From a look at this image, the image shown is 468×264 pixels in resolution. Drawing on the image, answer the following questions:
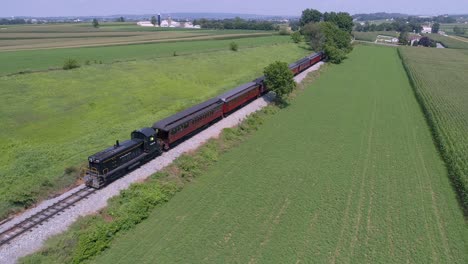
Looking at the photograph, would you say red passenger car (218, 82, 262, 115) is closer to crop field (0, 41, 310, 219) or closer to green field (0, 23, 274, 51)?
crop field (0, 41, 310, 219)

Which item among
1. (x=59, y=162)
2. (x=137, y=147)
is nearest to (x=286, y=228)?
(x=137, y=147)

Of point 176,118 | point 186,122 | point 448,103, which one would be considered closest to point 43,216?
point 176,118

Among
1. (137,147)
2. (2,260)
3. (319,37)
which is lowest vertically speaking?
(2,260)

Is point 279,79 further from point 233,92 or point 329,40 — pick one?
point 329,40

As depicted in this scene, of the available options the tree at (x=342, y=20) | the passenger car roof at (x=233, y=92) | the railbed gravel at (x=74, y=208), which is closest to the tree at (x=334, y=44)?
the tree at (x=342, y=20)

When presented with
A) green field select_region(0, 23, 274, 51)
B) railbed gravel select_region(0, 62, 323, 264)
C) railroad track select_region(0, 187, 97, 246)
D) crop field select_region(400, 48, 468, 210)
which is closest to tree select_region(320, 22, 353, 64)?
crop field select_region(400, 48, 468, 210)

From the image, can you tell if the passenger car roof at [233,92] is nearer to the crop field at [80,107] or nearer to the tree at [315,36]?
the crop field at [80,107]

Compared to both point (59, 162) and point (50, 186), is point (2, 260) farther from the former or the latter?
point (59, 162)
